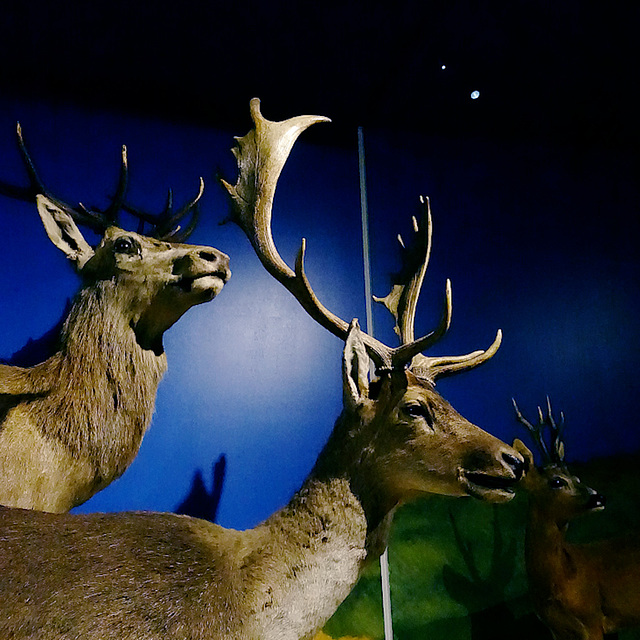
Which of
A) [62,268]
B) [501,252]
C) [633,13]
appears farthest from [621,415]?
[62,268]

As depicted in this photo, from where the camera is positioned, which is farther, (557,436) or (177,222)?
(557,436)

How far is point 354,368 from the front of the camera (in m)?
1.50

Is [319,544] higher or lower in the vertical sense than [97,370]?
lower

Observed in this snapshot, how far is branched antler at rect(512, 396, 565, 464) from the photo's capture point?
2174 mm

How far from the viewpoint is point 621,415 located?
7.36 feet

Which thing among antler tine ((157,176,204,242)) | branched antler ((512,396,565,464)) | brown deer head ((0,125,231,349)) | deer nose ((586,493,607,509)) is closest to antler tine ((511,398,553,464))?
branched antler ((512,396,565,464))

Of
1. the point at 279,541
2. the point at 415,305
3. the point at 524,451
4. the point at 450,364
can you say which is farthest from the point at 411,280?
the point at 279,541

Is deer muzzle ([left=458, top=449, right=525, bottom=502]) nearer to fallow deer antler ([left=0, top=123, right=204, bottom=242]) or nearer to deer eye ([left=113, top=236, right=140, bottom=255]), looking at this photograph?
deer eye ([left=113, top=236, right=140, bottom=255])

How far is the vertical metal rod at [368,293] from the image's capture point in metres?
2.15

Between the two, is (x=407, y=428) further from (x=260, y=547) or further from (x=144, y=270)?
(x=144, y=270)

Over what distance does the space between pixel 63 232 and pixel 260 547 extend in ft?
3.78

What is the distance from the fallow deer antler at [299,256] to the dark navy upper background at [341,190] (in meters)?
0.41

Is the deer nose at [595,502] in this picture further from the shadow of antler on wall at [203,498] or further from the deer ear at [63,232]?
the deer ear at [63,232]

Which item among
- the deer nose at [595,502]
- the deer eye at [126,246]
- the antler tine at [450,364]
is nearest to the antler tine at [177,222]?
the deer eye at [126,246]
